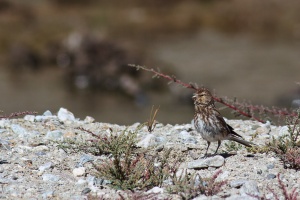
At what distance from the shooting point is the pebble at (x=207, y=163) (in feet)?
19.4

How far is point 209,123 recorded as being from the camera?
646 cm

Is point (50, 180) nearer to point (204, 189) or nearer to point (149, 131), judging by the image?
point (204, 189)

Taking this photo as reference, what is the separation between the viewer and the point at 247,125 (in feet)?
25.8

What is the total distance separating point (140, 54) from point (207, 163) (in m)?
17.5

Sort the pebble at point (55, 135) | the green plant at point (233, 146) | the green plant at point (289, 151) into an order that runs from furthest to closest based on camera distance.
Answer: the pebble at point (55, 135)
the green plant at point (233, 146)
the green plant at point (289, 151)

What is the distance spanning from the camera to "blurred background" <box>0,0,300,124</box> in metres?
19.1

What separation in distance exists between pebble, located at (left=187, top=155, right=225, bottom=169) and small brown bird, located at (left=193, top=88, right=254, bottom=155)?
45 centimetres

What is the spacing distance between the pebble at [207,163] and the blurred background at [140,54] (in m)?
9.97

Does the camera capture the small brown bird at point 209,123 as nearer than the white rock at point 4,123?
Yes

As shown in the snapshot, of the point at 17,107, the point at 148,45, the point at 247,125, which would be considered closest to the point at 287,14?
the point at 148,45

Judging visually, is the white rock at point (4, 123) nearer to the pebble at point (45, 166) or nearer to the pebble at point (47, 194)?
the pebble at point (45, 166)

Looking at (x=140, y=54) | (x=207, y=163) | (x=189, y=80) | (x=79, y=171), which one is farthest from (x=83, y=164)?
(x=140, y=54)

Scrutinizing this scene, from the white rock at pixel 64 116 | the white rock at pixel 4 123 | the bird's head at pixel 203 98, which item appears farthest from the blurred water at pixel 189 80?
the bird's head at pixel 203 98

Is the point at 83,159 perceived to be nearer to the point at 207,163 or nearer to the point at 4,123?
the point at 207,163
